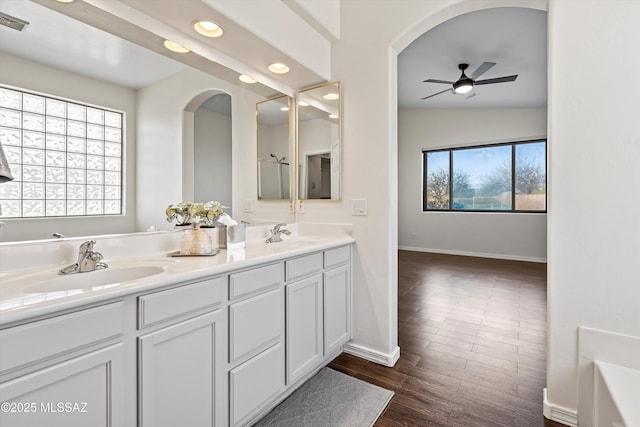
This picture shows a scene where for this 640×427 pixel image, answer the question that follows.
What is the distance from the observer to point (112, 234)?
60.3 inches

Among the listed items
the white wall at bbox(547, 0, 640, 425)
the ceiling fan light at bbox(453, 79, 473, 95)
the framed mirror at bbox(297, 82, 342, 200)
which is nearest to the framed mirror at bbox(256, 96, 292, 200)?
the framed mirror at bbox(297, 82, 342, 200)

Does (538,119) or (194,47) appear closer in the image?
(194,47)

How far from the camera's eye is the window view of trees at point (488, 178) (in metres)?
5.91

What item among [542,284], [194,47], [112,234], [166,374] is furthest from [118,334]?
[542,284]

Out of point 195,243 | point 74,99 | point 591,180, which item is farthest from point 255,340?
point 591,180

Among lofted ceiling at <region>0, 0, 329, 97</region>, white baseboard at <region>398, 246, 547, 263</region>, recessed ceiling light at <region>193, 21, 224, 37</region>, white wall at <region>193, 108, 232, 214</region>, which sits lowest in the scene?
white baseboard at <region>398, 246, 547, 263</region>

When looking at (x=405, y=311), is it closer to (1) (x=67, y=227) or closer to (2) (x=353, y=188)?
(2) (x=353, y=188)

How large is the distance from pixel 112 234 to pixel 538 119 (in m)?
6.89

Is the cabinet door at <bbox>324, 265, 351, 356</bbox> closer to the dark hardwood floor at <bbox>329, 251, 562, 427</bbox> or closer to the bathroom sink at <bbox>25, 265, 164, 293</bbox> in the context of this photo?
the dark hardwood floor at <bbox>329, 251, 562, 427</bbox>

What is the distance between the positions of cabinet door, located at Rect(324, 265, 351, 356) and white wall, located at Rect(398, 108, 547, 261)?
205 inches

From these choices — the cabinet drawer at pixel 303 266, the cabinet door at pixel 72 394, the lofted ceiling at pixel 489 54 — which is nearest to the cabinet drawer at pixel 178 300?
the cabinet door at pixel 72 394

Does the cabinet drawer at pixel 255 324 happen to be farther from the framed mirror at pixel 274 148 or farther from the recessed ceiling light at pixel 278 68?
the recessed ceiling light at pixel 278 68

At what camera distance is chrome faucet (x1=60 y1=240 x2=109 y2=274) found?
1.23m

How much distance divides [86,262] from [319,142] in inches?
72.1
